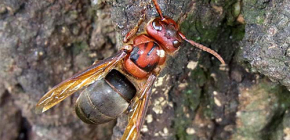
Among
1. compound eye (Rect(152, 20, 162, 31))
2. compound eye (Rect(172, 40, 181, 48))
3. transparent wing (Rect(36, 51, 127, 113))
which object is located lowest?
transparent wing (Rect(36, 51, 127, 113))

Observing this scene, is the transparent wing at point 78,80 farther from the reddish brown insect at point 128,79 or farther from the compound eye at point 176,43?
the compound eye at point 176,43

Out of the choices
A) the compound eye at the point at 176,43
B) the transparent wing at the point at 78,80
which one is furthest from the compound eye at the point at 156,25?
the transparent wing at the point at 78,80

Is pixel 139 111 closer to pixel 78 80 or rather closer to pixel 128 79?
pixel 128 79

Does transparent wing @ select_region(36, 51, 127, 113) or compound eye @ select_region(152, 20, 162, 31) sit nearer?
compound eye @ select_region(152, 20, 162, 31)

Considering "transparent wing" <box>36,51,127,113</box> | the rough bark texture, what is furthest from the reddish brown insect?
the rough bark texture

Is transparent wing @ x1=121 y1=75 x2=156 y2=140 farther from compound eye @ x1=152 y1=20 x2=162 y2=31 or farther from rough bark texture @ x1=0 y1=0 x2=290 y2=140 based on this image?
compound eye @ x1=152 y1=20 x2=162 y2=31

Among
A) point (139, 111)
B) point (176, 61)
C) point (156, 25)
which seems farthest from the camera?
point (176, 61)

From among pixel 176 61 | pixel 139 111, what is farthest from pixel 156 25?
pixel 139 111
